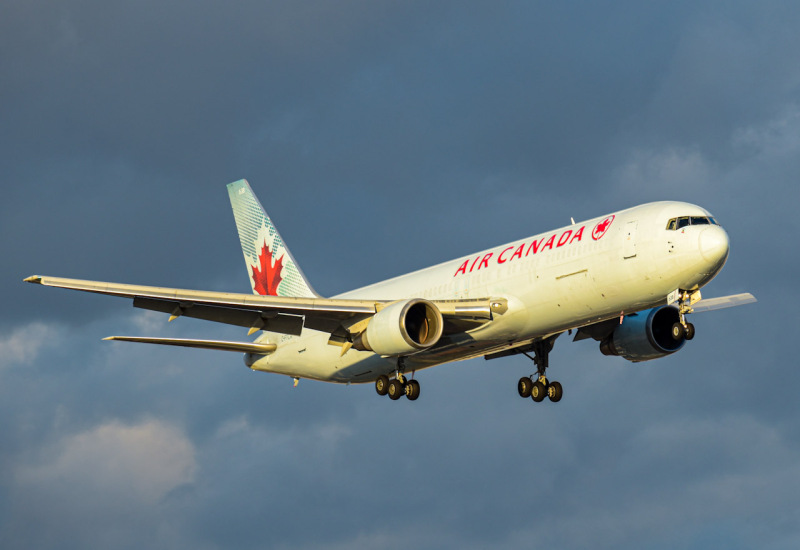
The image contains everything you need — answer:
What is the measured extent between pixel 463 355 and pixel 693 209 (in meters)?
11.2

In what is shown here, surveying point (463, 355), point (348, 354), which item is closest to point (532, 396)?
point (463, 355)

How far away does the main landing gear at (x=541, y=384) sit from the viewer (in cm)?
4522

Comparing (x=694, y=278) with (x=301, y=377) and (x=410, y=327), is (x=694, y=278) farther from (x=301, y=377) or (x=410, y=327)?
(x=301, y=377)

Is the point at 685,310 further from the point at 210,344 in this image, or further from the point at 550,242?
the point at 210,344

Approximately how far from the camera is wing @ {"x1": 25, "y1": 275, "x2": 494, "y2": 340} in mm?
37594

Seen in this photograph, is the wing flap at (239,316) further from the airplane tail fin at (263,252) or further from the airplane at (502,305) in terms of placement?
the airplane tail fin at (263,252)

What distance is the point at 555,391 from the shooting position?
45.2 m

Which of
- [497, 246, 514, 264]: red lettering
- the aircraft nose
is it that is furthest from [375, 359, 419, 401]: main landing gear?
the aircraft nose

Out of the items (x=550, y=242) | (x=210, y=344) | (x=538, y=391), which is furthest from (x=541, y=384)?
(x=210, y=344)

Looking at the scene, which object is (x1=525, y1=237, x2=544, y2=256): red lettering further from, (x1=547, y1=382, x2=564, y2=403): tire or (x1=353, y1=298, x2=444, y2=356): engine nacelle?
(x1=547, y1=382, x2=564, y2=403): tire

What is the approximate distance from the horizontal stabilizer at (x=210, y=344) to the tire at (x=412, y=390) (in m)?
7.98

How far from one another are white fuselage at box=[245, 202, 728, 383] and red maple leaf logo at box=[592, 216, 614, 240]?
4cm

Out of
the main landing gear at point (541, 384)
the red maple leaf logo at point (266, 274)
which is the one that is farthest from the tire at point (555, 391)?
the red maple leaf logo at point (266, 274)

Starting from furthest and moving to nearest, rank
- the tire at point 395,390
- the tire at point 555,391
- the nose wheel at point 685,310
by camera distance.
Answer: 1. the tire at point 555,391
2. the tire at point 395,390
3. the nose wheel at point 685,310
